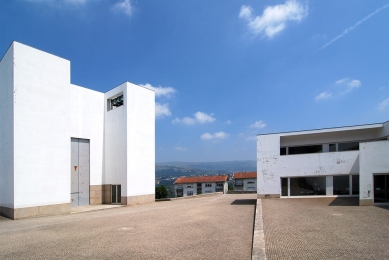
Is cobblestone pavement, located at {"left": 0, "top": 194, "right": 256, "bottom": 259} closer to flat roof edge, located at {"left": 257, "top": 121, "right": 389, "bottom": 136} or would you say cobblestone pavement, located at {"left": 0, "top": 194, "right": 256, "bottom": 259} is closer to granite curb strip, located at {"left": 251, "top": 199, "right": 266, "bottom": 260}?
granite curb strip, located at {"left": 251, "top": 199, "right": 266, "bottom": 260}

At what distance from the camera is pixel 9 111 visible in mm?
15531

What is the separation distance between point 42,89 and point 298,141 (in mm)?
18667

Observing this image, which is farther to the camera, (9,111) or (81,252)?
(9,111)

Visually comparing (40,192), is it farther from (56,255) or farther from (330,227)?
(330,227)

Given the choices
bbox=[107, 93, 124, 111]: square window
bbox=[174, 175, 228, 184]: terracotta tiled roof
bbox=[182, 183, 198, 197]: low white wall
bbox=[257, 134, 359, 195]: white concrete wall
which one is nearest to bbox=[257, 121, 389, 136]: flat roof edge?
bbox=[257, 134, 359, 195]: white concrete wall

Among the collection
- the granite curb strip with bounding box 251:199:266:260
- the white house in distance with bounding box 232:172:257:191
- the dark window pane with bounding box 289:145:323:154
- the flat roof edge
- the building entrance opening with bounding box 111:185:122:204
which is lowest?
the white house in distance with bounding box 232:172:257:191

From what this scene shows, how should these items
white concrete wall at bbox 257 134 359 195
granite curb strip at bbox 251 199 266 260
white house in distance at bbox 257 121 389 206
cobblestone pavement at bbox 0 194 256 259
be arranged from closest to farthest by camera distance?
1. granite curb strip at bbox 251 199 266 260
2. cobblestone pavement at bbox 0 194 256 259
3. white concrete wall at bbox 257 134 359 195
4. white house in distance at bbox 257 121 389 206

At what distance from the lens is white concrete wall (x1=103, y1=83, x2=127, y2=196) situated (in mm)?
22011

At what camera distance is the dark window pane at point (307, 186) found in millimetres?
18859

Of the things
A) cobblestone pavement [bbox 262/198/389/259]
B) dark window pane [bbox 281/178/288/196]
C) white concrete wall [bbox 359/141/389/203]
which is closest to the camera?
cobblestone pavement [bbox 262/198/389/259]

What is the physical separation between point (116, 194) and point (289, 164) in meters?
14.4

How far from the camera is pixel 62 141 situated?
57.0 feet

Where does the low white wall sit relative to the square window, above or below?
below

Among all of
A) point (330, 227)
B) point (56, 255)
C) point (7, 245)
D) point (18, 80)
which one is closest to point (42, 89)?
point (18, 80)
